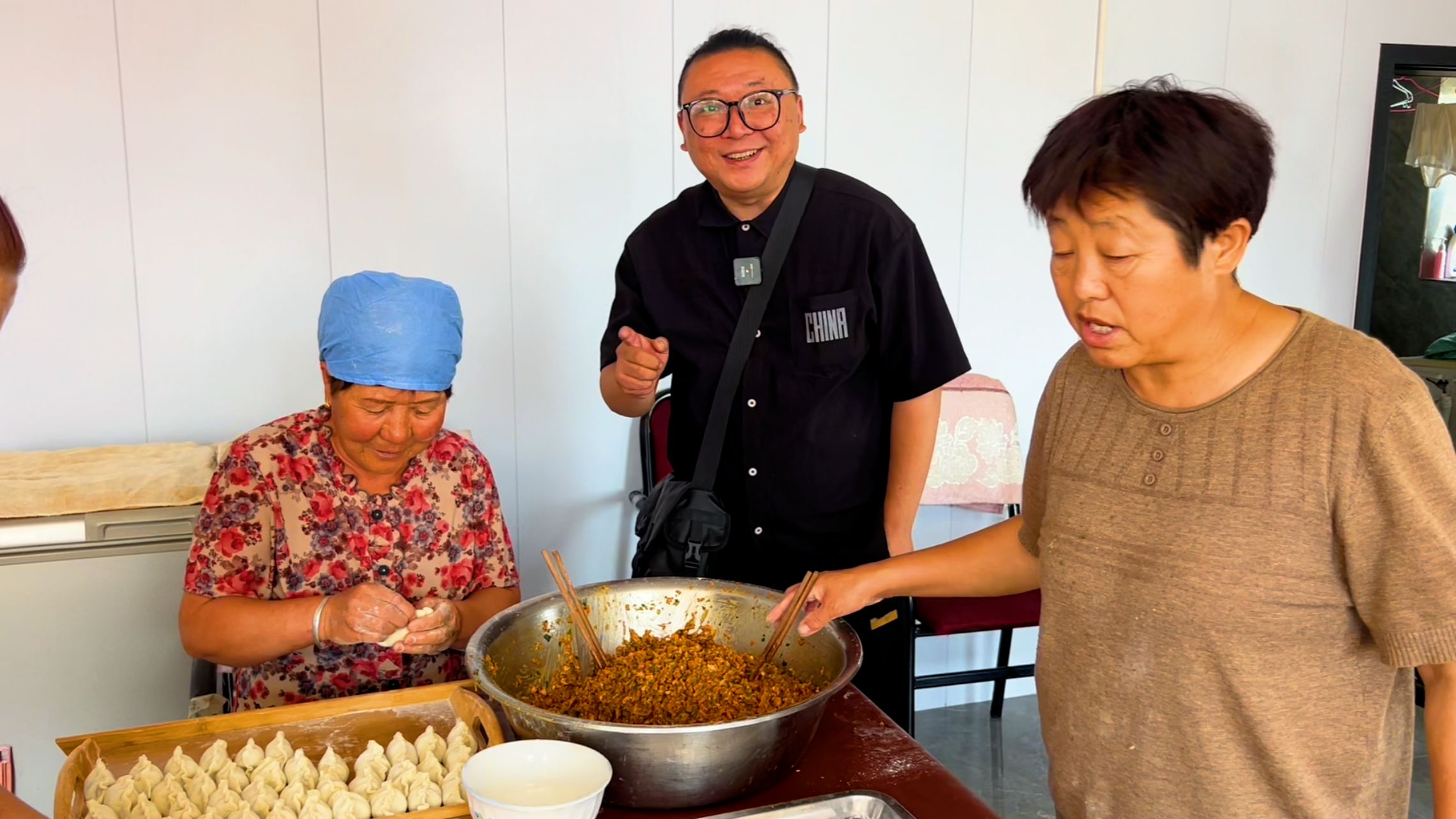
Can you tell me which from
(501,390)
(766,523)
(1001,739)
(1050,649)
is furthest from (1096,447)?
(1001,739)

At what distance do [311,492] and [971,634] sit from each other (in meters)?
2.56

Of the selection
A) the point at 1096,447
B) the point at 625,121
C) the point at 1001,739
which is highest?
the point at 625,121

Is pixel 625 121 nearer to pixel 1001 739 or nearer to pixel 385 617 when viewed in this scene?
pixel 385 617

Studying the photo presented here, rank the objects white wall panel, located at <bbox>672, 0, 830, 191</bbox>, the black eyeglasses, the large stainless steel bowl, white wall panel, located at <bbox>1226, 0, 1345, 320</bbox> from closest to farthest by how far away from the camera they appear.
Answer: the large stainless steel bowl
the black eyeglasses
white wall panel, located at <bbox>672, 0, 830, 191</bbox>
white wall panel, located at <bbox>1226, 0, 1345, 320</bbox>

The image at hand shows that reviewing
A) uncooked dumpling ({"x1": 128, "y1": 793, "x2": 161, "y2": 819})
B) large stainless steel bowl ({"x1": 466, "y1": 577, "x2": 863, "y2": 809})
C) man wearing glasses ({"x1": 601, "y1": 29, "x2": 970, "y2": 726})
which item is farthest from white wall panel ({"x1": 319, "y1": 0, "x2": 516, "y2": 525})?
uncooked dumpling ({"x1": 128, "y1": 793, "x2": 161, "y2": 819})

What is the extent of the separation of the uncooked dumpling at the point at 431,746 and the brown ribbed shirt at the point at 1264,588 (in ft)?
2.56

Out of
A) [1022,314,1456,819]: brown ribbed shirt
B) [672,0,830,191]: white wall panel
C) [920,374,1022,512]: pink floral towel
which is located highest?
[672,0,830,191]: white wall panel

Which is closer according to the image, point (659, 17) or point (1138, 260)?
point (1138, 260)

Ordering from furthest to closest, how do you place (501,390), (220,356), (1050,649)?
1. (501,390)
2. (220,356)
3. (1050,649)

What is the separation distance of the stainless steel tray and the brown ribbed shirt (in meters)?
0.28

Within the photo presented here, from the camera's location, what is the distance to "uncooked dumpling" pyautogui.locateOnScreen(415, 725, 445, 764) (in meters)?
1.29

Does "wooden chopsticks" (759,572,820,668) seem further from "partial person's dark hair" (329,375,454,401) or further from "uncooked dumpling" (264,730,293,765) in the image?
"partial person's dark hair" (329,375,454,401)

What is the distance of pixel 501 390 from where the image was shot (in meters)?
2.88

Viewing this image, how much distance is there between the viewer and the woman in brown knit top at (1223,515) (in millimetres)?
1036
